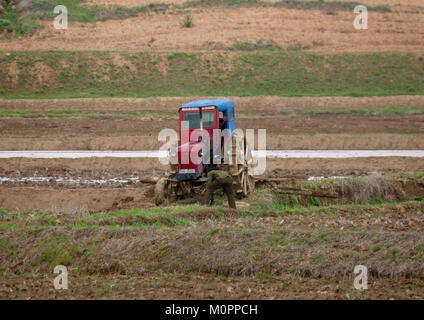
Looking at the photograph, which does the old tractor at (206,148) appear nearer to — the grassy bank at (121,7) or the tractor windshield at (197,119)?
the tractor windshield at (197,119)

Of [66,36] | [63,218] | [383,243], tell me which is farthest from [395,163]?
[66,36]

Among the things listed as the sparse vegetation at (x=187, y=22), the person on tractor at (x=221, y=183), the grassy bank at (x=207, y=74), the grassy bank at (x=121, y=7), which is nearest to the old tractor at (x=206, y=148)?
the person on tractor at (x=221, y=183)

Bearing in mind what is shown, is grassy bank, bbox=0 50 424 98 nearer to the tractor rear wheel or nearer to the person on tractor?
the tractor rear wheel

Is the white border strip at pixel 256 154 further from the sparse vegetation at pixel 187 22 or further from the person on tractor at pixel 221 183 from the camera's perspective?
the sparse vegetation at pixel 187 22

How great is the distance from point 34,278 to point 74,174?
9.80 metres

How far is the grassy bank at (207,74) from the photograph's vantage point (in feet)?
129

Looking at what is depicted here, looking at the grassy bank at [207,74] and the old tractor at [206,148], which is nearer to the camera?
the old tractor at [206,148]

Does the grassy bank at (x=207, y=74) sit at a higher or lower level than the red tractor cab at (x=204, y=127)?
higher

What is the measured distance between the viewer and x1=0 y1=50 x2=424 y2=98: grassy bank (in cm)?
3941

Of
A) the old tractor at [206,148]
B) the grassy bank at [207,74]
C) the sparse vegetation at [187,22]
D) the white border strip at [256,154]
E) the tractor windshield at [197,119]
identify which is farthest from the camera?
the sparse vegetation at [187,22]

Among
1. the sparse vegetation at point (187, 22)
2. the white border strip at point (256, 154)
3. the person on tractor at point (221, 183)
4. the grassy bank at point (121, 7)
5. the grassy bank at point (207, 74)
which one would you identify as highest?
the grassy bank at point (121, 7)

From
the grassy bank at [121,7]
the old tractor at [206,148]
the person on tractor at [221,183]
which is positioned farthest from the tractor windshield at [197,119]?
the grassy bank at [121,7]

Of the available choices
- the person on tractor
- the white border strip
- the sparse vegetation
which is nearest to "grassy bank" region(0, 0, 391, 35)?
the sparse vegetation

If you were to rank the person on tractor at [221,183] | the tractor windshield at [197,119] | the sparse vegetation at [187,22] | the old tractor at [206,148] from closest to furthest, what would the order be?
the person on tractor at [221,183] → the old tractor at [206,148] → the tractor windshield at [197,119] → the sparse vegetation at [187,22]
